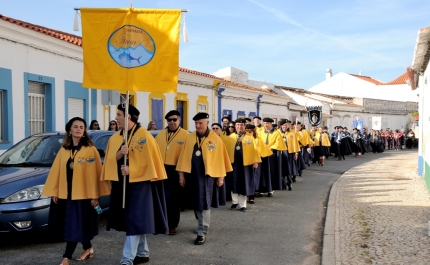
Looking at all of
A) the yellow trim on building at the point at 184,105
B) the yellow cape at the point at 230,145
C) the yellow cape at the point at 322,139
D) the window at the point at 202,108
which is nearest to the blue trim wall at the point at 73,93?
the yellow trim on building at the point at 184,105

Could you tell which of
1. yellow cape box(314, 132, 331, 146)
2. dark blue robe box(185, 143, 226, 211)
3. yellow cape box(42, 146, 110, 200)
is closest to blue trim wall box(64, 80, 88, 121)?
dark blue robe box(185, 143, 226, 211)

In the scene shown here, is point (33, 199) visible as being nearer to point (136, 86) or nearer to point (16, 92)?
point (136, 86)

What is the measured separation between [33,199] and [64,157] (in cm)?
111

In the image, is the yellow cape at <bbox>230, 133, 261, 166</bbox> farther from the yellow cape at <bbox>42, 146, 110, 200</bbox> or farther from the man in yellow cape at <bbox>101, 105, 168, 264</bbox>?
the yellow cape at <bbox>42, 146, 110, 200</bbox>

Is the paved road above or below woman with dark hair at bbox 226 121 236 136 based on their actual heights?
below

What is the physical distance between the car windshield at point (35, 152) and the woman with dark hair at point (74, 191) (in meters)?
1.80

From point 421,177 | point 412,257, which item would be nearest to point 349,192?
point 421,177

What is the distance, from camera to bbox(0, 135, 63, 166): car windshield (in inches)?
282

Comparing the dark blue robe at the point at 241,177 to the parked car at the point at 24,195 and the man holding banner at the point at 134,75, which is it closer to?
the parked car at the point at 24,195

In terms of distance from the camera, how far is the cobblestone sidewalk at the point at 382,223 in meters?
5.97

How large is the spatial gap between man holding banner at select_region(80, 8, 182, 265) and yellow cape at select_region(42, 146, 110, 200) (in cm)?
17

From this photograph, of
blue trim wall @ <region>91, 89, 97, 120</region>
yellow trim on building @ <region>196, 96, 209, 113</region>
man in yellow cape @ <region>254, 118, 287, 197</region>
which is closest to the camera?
man in yellow cape @ <region>254, 118, 287, 197</region>

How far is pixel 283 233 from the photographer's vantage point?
7508mm

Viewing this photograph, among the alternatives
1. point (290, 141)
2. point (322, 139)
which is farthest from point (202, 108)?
point (290, 141)
